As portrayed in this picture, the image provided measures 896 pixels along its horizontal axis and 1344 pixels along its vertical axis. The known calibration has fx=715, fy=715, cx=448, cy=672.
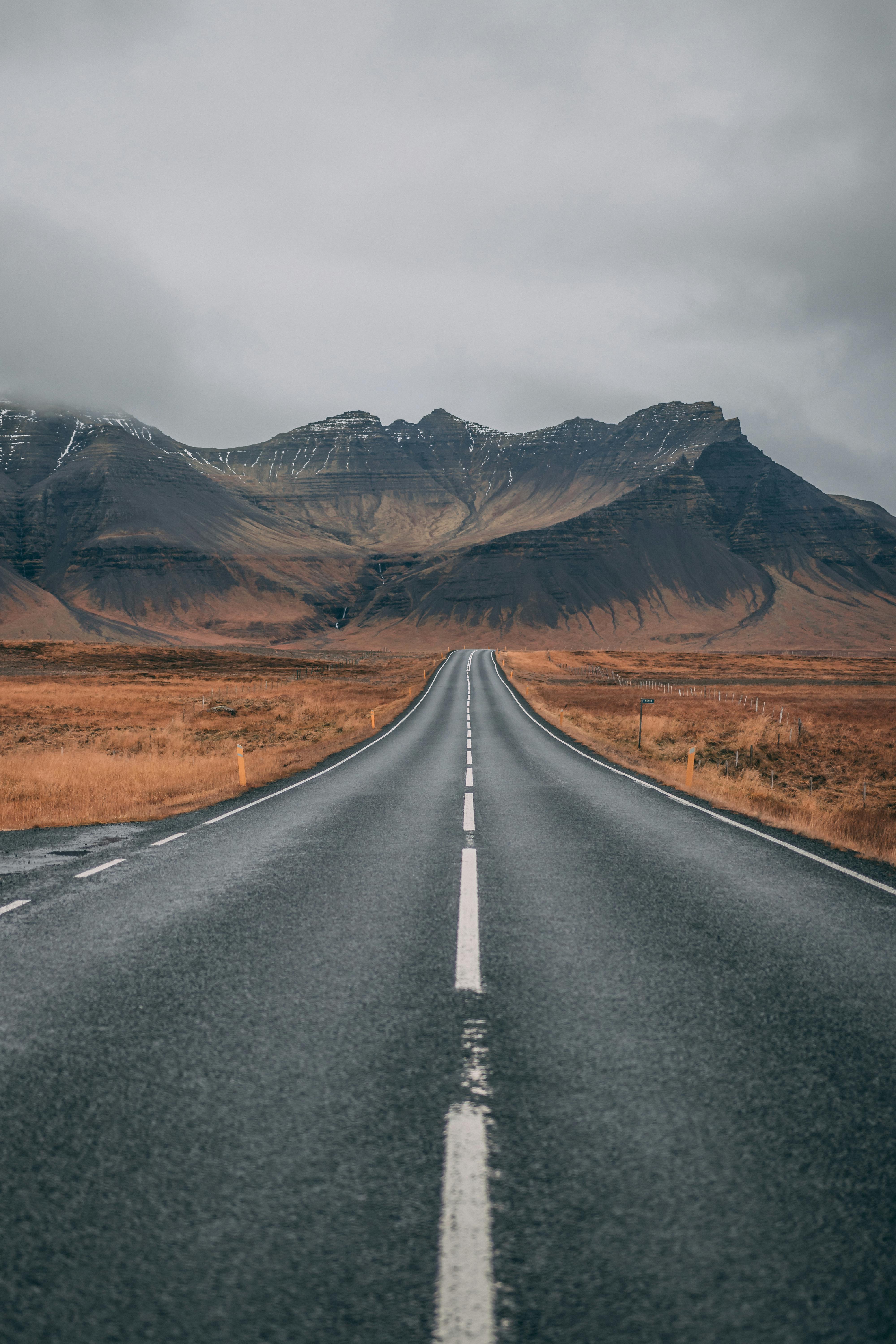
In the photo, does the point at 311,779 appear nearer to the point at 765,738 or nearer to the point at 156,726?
the point at 765,738

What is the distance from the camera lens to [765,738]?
95.5ft

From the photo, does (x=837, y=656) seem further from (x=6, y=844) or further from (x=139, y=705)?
(x=6, y=844)

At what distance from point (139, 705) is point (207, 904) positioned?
134 ft

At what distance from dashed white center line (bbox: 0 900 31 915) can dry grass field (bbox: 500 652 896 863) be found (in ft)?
31.4

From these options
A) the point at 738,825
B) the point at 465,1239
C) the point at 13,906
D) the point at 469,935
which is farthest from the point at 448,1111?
the point at 738,825

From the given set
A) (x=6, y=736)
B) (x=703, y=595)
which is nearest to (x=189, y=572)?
(x=703, y=595)

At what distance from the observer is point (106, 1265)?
2410mm

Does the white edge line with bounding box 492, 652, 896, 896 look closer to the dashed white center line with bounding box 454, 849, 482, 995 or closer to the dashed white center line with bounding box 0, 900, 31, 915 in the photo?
the dashed white center line with bounding box 454, 849, 482, 995

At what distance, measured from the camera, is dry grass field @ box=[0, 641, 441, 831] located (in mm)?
14008

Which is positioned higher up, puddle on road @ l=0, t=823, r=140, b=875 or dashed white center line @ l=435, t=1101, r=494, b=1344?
dashed white center line @ l=435, t=1101, r=494, b=1344

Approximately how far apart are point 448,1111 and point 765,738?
28.8 metres

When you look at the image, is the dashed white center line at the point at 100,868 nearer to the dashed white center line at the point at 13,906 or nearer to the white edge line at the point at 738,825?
the dashed white center line at the point at 13,906

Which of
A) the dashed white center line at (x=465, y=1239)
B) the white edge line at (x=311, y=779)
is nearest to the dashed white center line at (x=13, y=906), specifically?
the white edge line at (x=311, y=779)

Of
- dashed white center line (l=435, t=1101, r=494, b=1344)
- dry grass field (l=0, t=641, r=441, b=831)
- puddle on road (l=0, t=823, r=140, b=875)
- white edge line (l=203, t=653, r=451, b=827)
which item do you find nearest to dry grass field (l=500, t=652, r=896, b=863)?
white edge line (l=203, t=653, r=451, b=827)
